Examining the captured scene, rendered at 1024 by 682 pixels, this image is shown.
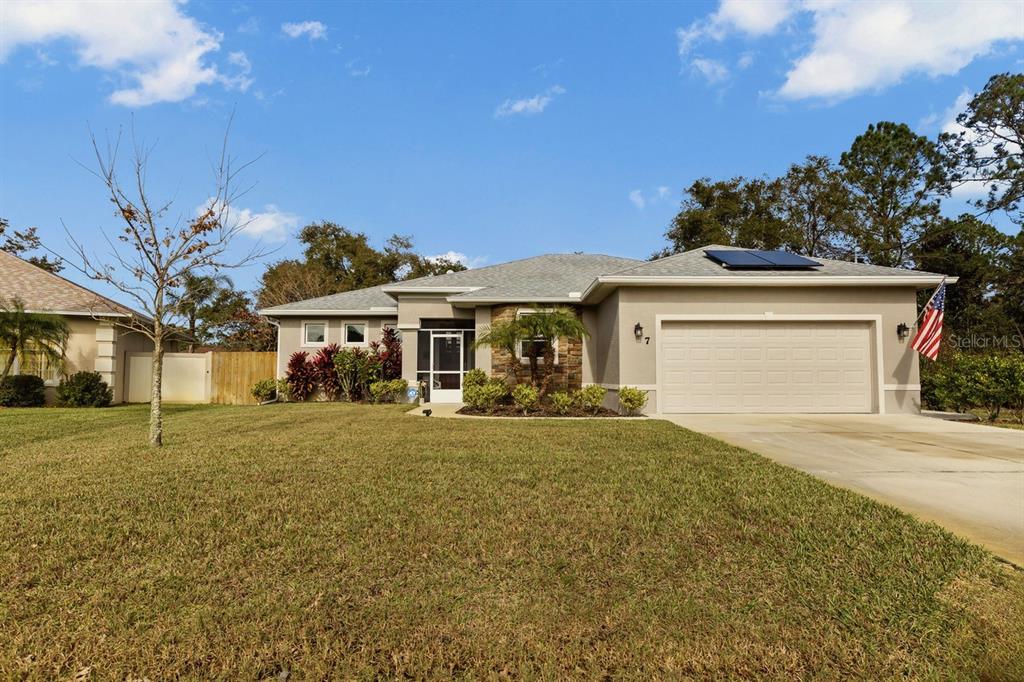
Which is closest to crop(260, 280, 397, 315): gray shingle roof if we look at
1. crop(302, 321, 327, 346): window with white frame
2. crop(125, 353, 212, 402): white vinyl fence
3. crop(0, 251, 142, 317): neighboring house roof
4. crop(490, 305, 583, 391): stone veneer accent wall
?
crop(302, 321, 327, 346): window with white frame

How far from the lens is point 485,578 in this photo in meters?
3.06

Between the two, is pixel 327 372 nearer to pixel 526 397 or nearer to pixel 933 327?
pixel 526 397

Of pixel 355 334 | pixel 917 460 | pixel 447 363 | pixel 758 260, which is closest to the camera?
pixel 917 460

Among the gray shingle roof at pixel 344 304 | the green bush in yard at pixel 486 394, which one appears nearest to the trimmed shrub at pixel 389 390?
the gray shingle roof at pixel 344 304

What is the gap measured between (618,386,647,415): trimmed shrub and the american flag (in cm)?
620

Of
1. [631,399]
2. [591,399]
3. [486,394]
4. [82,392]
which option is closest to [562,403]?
[591,399]

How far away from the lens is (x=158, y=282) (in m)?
7.23

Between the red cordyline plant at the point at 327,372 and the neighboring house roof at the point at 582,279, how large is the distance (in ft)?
4.98

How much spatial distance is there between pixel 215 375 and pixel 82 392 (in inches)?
149

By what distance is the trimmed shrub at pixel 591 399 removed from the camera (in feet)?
38.3

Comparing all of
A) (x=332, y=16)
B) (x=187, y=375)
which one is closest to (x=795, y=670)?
(x=332, y=16)

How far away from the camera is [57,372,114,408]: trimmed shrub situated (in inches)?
583

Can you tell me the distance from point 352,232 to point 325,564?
1434 inches

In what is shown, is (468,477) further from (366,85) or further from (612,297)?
(366,85)
